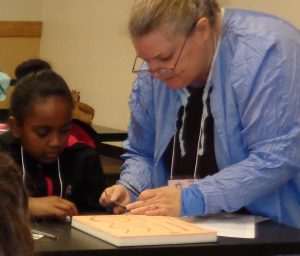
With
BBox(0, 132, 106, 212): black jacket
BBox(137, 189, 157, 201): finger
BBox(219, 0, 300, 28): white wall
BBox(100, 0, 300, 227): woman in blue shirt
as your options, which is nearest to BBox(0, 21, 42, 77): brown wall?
BBox(219, 0, 300, 28): white wall

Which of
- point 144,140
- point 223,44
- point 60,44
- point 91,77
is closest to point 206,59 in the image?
point 223,44

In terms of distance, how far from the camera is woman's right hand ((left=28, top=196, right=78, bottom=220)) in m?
1.76

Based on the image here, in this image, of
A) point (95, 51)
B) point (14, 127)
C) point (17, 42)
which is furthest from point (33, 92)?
point (17, 42)

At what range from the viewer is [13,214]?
750 mm

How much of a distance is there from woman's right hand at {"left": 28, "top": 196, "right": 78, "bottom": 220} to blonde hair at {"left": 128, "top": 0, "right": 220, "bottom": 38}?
17.1 inches

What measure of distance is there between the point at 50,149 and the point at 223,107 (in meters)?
0.58

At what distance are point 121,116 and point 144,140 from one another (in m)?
2.22

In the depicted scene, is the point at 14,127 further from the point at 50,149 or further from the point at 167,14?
the point at 167,14

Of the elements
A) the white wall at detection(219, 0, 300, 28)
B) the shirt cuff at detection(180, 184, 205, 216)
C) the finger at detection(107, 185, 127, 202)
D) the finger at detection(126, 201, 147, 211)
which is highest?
the white wall at detection(219, 0, 300, 28)

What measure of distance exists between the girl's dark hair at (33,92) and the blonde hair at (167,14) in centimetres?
56

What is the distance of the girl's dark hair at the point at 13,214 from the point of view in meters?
0.73

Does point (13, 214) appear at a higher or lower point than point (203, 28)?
lower

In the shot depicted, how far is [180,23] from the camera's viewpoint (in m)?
1.76

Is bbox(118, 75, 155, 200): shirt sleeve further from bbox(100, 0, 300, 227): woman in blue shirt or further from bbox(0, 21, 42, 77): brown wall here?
bbox(0, 21, 42, 77): brown wall
